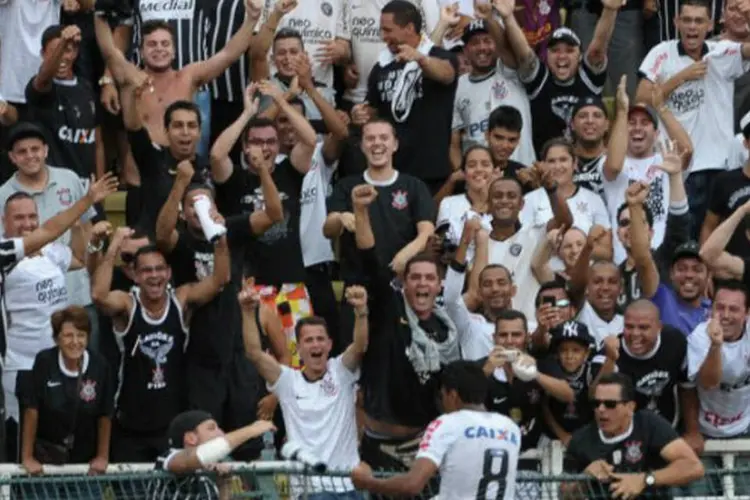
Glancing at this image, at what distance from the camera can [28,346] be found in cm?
1800

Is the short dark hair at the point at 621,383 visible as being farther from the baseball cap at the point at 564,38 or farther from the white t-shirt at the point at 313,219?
the baseball cap at the point at 564,38

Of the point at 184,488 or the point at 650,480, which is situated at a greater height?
the point at 184,488

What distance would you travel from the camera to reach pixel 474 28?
20.2 m

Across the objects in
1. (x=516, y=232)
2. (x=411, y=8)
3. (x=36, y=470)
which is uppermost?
(x=411, y=8)

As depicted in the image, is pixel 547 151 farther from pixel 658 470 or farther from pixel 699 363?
pixel 658 470

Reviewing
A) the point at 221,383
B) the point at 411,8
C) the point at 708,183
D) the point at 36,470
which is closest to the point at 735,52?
the point at 708,183

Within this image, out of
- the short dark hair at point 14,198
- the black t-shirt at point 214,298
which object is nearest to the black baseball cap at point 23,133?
the short dark hair at point 14,198

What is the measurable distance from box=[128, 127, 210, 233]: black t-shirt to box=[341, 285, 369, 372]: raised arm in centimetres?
181

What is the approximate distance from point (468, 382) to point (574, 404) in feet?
7.89

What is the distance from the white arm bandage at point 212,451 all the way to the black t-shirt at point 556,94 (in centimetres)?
610

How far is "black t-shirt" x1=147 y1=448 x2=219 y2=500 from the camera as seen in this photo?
14.9 m

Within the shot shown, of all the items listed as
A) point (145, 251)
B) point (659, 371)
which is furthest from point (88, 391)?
point (659, 371)

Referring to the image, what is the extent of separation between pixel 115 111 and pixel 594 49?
11.8 ft

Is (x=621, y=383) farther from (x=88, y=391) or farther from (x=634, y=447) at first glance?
(x=88, y=391)
